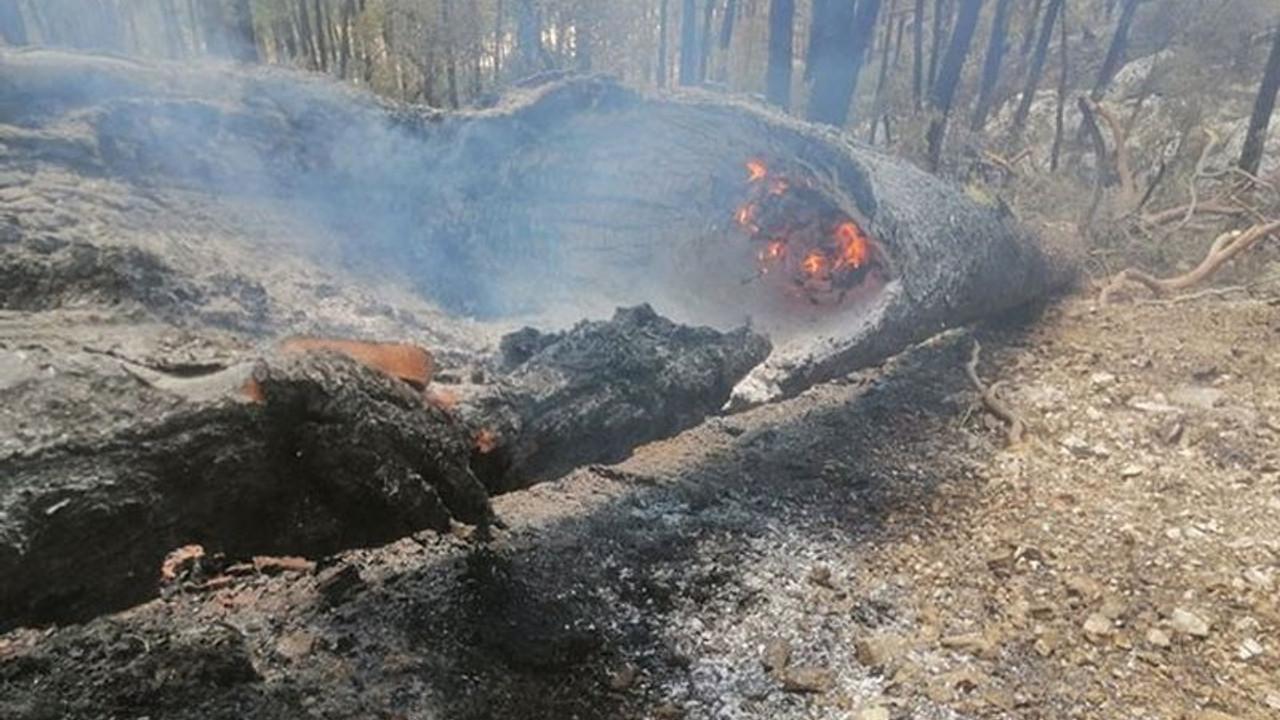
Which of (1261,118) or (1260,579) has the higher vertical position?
(1261,118)

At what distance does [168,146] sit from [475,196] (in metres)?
1.33

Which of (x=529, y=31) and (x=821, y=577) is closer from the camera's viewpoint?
(x=821, y=577)

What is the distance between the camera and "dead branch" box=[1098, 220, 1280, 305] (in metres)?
5.90

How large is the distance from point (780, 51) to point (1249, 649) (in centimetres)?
919

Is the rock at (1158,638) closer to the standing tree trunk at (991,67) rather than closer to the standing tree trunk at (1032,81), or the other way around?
the standing tree trunk at (1032,81)

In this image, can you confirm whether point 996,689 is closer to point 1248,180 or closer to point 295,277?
point 295,277

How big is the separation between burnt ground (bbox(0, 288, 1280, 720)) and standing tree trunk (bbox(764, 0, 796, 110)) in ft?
23.4

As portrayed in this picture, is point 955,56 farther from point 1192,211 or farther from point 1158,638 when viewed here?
point 1158,638

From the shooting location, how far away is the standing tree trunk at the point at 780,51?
10.2 metres

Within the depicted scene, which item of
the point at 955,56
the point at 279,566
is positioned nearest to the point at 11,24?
the point at 279,566

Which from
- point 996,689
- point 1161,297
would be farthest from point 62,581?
point 1161,297

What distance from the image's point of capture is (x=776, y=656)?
239 centimetres

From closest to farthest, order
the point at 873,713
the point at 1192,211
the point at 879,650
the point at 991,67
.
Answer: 1. the point at 873,713
2. the point at 879,650
3. the point at 1192,211
4. the point at 991,67

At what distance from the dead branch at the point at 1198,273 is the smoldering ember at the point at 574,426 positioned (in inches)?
10.7
